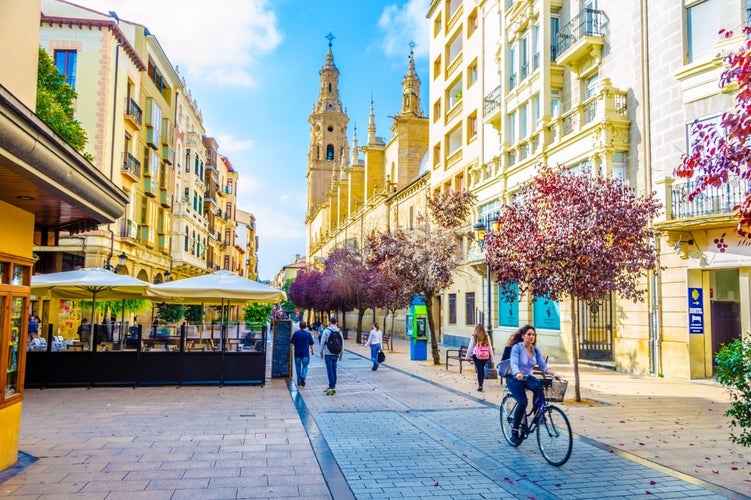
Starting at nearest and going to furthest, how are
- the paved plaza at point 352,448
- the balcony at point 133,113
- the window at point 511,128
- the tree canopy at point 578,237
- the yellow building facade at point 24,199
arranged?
the yellow building facade at point 24,199, the paved plaza at point 352,448, the tree canopy at point 578,237, the window at point 511,128, the balcony at point 133,113

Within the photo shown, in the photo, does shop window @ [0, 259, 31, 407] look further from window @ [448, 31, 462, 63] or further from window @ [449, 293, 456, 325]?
window @ [448, 31, 462, 63]

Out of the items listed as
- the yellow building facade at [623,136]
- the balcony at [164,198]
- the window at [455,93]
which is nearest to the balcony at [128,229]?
the balcony at [164,198]

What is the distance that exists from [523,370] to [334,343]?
598 centimetres

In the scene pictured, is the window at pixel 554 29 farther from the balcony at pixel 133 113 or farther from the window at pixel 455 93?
the balcony at pixel 133 113

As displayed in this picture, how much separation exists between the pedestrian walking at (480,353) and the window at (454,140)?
20826 mm

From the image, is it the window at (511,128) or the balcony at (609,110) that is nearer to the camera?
the balcony at (609,110)

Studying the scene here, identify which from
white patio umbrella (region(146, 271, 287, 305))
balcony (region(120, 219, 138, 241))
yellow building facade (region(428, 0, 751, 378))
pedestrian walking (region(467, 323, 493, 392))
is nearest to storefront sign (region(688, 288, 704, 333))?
yellow building facade (region(428, 0, 751, 378))

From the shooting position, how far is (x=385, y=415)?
10.7m

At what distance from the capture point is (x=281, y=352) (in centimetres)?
1633

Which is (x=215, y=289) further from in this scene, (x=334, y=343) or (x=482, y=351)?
(x=482, y=351)

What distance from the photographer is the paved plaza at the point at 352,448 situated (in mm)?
6133

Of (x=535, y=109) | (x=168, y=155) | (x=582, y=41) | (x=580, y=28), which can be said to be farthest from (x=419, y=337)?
(x=168, y=155)

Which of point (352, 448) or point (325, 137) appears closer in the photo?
point (352, 448)

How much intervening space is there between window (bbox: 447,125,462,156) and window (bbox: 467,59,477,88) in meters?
2.60
